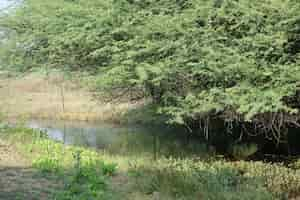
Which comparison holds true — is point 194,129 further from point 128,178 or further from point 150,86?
point 128,178

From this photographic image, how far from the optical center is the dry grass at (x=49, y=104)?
23.8m

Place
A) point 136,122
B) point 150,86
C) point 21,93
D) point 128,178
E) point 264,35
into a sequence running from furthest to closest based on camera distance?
point 21,93, point 136,122, point 150,86, point 264,35, point 128,178

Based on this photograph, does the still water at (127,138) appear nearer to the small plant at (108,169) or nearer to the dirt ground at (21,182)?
the small plant at (108,169)

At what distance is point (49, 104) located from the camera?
29.5 metres

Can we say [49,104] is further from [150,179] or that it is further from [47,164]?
[150,179]

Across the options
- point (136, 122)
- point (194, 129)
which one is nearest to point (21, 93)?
point (136, 122)

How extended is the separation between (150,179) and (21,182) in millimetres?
1985

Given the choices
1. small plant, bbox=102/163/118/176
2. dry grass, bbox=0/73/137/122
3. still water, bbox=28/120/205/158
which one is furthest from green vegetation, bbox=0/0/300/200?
dry grass, bbox=0/73/137/122

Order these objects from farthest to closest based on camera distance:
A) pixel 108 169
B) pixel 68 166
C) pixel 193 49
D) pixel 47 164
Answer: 1. pixel 193 49
2. pixel 68 166
3. pixel 108 169
4. pixel 47 164

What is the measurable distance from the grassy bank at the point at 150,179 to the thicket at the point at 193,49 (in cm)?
126

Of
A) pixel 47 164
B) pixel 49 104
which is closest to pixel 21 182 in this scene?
pixel 47 164

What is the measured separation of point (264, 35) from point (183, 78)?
7.42 ft

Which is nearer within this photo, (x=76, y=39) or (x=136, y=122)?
(x=76, y=39)

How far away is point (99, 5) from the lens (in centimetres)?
1359
